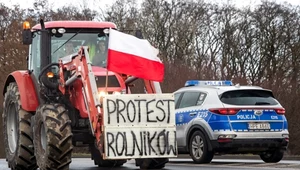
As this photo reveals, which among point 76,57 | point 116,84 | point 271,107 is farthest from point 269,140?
point 76,57

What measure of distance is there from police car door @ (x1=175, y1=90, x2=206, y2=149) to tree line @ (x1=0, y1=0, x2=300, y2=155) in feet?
90.4

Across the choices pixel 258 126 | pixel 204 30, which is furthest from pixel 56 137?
pixel 204 30

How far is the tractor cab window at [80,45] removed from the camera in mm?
12766

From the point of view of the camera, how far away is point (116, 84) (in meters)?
11.9

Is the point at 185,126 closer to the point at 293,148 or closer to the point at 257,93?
the point at 257,93

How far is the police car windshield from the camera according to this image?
15289 millimetres

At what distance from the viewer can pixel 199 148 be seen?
Answer: 15.6 metres

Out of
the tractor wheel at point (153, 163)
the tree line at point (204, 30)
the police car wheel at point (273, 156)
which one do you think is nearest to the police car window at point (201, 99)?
the police car wheel at point (273, 156)

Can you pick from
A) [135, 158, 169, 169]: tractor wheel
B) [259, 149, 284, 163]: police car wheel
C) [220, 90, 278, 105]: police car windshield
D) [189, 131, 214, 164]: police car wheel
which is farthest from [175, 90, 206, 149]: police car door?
[135, 158, 169, 169]: tractor wheel

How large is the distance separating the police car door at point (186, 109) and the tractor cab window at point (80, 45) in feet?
11.7

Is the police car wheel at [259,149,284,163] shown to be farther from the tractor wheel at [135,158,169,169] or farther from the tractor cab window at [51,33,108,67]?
the tractor cab window at [51,33,108,67]

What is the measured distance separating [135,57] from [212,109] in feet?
15.0

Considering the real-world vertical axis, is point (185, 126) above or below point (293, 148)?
above

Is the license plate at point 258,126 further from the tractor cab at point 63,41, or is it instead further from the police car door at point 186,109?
the tractor cab at point 63,41
